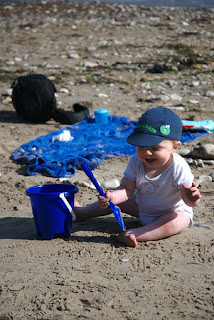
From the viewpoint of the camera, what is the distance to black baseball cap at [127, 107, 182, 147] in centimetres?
296

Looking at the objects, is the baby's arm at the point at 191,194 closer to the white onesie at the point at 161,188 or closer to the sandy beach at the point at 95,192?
the white onesie at the point at 161,188

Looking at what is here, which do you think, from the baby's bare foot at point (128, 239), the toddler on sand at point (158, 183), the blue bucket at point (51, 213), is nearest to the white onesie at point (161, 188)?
the toddler on sand at point (158, 183)

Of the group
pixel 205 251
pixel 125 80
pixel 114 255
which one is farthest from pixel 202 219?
pixel 125 80

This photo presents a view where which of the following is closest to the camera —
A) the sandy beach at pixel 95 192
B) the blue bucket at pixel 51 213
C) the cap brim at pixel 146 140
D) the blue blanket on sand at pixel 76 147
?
the sandy beach at pixel 95 192

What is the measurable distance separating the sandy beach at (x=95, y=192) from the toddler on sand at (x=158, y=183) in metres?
0.11

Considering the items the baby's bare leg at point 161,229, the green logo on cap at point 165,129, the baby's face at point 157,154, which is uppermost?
the green logo on cap at point 165,129

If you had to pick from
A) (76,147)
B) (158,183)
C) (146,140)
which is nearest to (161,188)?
(158,183)

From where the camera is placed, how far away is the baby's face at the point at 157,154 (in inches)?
119

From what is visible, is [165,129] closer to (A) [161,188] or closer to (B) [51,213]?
(A) [161,188]

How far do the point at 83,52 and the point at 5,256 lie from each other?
27.0 ft

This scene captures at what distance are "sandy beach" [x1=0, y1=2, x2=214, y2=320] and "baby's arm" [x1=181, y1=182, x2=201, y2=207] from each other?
310 mm

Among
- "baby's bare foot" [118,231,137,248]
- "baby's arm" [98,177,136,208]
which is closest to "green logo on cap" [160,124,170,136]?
"baby's arm" [98,177,136,208]

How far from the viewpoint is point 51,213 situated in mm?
3154

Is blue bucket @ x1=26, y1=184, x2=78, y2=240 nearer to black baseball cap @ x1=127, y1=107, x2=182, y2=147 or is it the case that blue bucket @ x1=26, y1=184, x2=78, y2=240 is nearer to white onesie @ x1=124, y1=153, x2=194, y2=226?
white onesie @ x1=124, y1=153, x2=194, y2=226
